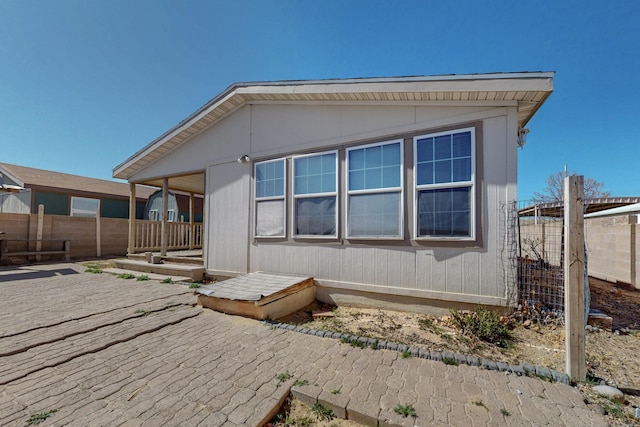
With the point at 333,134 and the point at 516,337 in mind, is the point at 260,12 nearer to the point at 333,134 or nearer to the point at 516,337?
the point at 333,134

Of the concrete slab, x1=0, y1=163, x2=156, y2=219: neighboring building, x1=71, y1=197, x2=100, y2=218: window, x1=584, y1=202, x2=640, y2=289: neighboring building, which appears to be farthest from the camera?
x1=71, y1=197, x2=100, y2=218: window

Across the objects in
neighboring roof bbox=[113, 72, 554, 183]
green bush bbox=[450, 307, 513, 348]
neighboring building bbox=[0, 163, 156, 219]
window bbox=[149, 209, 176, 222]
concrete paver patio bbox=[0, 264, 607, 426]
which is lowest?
concrete paver patio bbox=[0, 264, 607, 426]

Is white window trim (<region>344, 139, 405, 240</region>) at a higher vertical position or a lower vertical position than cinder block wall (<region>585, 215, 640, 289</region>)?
higher

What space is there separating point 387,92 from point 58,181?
17.2 metres

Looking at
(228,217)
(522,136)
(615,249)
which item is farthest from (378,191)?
(615,249)

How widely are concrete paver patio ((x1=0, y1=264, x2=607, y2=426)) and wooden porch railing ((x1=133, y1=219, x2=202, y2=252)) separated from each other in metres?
6.51

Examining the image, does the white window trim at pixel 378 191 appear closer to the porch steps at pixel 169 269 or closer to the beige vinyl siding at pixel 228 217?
the beige vinyl siding at pixel 228 217

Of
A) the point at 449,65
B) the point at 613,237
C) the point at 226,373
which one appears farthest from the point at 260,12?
the point at 613,237

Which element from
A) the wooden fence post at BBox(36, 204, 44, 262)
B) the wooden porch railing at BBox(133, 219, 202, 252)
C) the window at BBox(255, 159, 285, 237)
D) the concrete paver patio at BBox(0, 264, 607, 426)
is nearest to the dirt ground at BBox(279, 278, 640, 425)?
the concrete paver patio at BBox(0, 264, 607, 426)

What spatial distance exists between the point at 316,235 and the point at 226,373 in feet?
9.59

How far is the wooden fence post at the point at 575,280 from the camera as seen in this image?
2375 mm

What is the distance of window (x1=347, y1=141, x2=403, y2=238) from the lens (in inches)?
173

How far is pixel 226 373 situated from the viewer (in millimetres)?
2525

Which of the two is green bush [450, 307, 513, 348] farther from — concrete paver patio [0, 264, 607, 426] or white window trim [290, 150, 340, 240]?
white window trim [290, 150, 340, 240]
